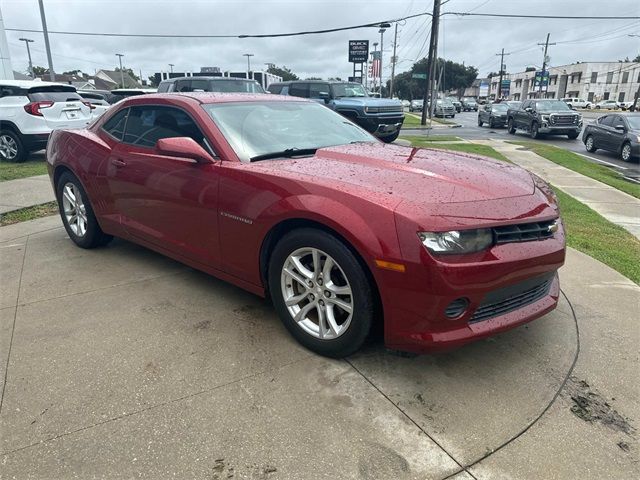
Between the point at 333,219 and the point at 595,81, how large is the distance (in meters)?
107

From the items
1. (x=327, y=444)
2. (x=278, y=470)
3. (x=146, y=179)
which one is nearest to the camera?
(x=278, y=470)

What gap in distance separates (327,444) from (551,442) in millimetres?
1039

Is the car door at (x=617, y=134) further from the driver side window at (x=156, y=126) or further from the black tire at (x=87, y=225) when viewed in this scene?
the black tire at (x=87, y=225)

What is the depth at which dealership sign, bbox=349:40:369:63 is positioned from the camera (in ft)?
135

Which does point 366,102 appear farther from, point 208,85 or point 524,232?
point 524,232

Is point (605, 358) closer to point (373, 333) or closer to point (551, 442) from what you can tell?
point (551, 442)

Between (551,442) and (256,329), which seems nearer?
(551,442)

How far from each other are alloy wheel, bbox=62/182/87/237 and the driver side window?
1.04 m

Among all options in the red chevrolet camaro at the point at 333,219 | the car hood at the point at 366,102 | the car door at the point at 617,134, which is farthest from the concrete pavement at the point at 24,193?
the car door at the point at 617,134

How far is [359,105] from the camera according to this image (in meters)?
14.1

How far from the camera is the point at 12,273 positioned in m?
4.18

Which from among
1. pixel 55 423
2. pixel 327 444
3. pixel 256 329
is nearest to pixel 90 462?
pixel 55 423

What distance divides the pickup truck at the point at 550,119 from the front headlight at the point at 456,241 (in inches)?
813

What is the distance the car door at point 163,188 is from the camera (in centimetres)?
332
